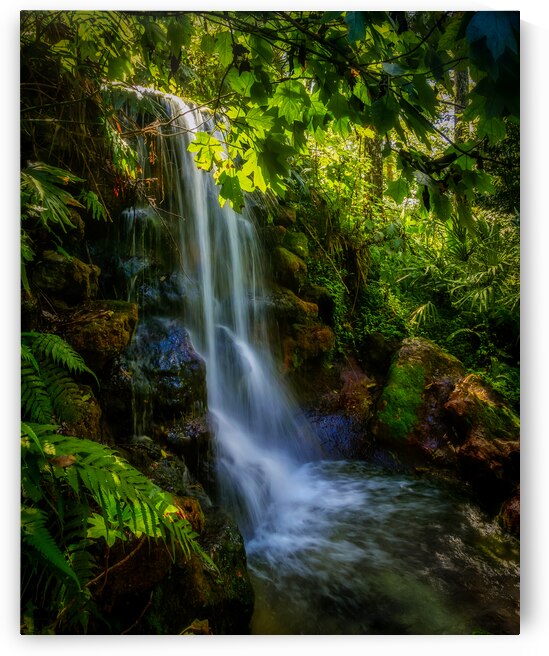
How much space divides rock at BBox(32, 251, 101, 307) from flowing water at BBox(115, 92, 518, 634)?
600 mm

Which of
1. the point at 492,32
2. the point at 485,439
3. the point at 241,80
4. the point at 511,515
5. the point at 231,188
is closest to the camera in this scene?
the point at 492,32

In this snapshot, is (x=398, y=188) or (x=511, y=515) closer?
(x=398, y=188)

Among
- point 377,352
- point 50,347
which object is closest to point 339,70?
point 50,347

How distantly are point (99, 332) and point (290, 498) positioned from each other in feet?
5.00

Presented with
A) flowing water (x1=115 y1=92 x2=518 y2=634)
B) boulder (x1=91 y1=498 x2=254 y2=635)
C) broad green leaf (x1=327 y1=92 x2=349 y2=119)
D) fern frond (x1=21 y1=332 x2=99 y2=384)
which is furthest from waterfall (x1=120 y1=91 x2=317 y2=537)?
broad green leaf (x1=327 y1=92 x2=349 y2=119)

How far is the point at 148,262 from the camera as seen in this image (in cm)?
305

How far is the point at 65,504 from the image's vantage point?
1.46m

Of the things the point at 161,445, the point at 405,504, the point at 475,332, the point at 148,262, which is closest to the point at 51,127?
the point at 148,262

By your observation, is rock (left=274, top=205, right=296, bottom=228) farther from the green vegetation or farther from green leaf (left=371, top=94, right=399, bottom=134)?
green leaf (left=371, top=94, right=399, bottom=134)

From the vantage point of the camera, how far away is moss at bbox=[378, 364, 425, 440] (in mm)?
3273

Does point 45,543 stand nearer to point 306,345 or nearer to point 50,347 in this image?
point 50,347

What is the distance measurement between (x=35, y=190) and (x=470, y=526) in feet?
8.85

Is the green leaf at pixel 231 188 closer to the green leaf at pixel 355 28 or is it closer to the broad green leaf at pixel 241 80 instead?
the broad green leaf at pixel 241 80

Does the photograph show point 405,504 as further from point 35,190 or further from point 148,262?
point 35,190
